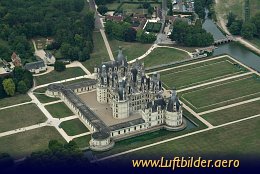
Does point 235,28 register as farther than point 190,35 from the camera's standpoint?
Yes

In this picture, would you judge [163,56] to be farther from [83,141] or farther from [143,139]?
[83,141]

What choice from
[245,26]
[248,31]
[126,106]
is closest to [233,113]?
[126,106]

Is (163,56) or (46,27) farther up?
(46,27)

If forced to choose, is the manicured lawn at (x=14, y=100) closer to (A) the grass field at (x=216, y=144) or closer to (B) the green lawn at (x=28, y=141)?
(B) the green lawn at (x=28, y=141)

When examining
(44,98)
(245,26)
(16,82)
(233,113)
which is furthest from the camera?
(245,26)

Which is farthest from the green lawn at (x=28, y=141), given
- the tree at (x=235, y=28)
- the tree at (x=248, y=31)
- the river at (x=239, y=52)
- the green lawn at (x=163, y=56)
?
the tree at (x=235, y=28)

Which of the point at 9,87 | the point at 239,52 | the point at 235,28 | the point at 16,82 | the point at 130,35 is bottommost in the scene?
the point at 239,52

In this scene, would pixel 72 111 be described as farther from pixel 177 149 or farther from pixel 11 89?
pixel 177 149

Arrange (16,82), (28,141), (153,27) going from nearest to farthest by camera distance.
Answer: (28,141)
(16,82)
(153,27)
